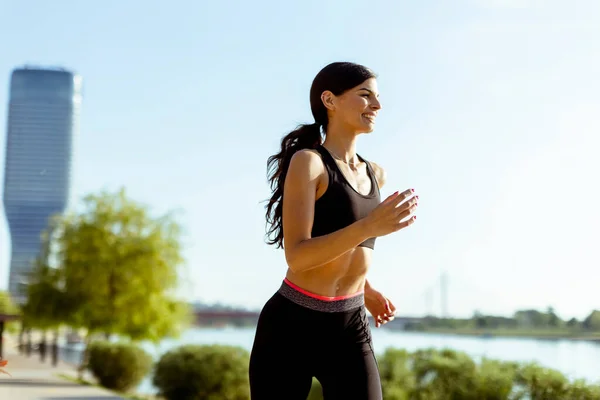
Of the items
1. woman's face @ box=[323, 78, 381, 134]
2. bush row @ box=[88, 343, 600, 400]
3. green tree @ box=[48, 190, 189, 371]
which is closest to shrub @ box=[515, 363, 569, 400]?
bush row @ box=[88, 343, 600, 400]

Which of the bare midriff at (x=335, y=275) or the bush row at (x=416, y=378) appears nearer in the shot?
the bare midriff at (x=335, y=275)

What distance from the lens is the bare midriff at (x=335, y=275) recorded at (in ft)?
7.44

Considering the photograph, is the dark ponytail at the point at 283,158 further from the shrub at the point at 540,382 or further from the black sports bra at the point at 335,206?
the shrub at the point at 540,382

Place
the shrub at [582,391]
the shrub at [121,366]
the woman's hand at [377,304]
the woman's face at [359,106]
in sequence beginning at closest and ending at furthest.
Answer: the woman's face at [359,106] → the woman's hand at [377,304] → the shrub at [582,391] → the shrub at [121,366]

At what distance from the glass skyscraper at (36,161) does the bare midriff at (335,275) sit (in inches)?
7406

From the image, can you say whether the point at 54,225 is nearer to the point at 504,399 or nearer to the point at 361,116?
the point at 504,399

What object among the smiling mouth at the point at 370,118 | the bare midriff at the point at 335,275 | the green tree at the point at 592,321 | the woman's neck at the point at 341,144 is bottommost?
the green tree at the point at 592,321

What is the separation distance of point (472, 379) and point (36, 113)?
7534 inches

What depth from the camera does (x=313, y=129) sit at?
2520 mm

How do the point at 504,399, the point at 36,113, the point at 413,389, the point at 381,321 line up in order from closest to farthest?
1. the point at 381,321
2. the point at 504,399
3. the point at 413,389
4. the point at 36,113

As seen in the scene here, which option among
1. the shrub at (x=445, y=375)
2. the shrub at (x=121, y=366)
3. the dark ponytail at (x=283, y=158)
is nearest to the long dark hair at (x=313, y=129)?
the dark ponytail at (x=283, y=158)

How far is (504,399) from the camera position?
7.64 meters

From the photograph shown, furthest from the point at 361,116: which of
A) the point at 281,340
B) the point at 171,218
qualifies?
the point at 171,218

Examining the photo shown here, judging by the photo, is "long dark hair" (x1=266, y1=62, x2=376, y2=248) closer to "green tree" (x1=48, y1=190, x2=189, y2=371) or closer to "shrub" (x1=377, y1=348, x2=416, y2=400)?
"shrub" (x1=377, y1=348, x2=416, y2=400)
